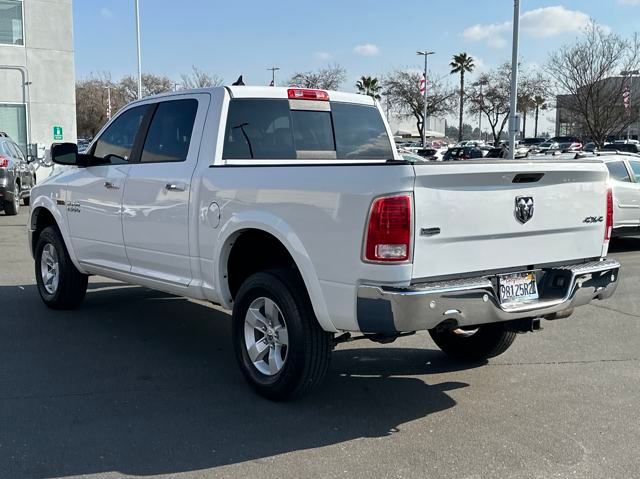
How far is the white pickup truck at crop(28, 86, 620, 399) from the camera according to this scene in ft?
12.5

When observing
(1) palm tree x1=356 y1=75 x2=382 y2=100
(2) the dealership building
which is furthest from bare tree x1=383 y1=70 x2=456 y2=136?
(2) the dealership building

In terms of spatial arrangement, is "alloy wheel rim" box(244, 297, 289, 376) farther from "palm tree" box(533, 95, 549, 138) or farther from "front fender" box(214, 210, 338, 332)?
"palm tree" box(533, 95, 549, 138)

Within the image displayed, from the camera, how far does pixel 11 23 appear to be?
28125mm

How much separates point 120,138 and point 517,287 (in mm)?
3786

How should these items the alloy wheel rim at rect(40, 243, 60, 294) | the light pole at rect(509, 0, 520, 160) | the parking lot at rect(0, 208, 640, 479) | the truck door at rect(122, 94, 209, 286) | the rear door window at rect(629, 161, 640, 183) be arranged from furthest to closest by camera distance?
the light pole at rect(509, 0, 520, 160) < the rear door window at rect(629, 161, 640, 183) < the alloy wheel rim at rect(40, 243, 60, 294) < the truck door at rect(122, 94, 209, 286) < the parking lot at rect(0, 208, 640, 479)

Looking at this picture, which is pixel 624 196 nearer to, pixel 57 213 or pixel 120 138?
pixel 120 138

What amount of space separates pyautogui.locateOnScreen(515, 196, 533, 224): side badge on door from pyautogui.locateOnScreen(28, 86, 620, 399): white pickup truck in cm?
1

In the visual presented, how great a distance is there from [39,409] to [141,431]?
789mm

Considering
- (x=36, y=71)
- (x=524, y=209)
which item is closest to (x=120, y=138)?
(x=524, y=209)

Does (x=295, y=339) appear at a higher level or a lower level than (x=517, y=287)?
lower

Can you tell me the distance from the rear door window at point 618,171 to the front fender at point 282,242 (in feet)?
28.6

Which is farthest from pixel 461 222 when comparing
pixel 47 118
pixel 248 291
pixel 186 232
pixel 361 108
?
pixel 47 118

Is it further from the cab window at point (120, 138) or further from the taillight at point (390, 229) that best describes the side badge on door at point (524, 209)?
the cab window at point (120, 138)

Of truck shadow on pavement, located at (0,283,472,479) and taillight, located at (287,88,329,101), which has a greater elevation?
taillight, located at (287,88,329,101)
